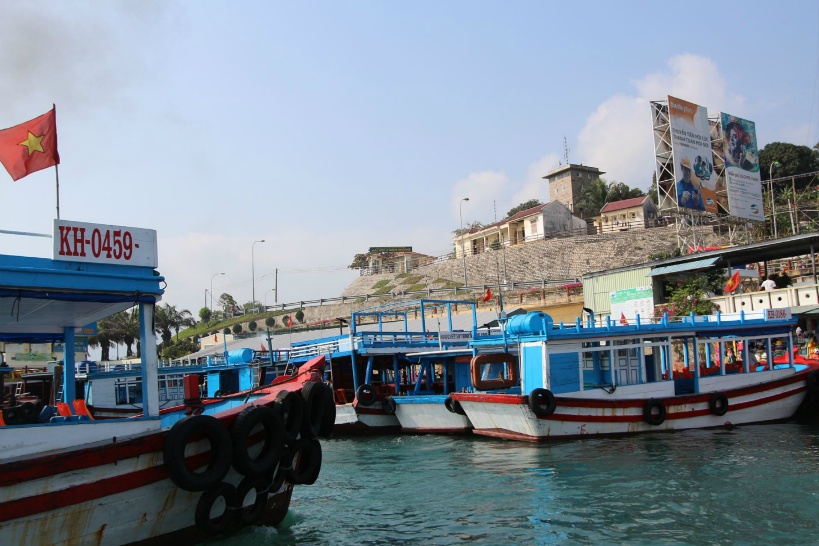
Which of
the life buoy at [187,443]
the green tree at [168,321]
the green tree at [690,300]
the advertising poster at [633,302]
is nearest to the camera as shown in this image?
the life buoy at [187,443]

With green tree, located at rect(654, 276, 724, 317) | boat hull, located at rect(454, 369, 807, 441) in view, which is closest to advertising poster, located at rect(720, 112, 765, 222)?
green tree, located at rect(654, 276, 724, 317)

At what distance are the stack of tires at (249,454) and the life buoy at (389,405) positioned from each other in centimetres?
987

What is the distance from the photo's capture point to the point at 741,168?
37.8m

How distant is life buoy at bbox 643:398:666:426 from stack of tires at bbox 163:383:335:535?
365 inches

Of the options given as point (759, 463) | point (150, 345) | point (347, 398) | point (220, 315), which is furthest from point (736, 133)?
point (220, 315)

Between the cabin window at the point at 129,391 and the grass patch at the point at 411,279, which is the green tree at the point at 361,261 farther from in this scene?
the cabin window at the point at 129,391

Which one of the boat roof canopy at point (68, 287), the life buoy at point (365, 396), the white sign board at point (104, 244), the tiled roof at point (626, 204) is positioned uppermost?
the tiled roof at point (626, 204)

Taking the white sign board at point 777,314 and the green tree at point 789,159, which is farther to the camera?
the green tree at point 789,159

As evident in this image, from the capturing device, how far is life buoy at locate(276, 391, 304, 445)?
895 centimetres

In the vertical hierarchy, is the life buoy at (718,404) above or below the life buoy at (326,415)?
below

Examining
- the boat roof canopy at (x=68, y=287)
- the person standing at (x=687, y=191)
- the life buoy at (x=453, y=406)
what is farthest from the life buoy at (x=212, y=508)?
the person standing at (x=687, y=191)

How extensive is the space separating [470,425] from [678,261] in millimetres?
16476

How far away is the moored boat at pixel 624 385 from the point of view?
15758 mm

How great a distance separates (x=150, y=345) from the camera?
8.25 meters
